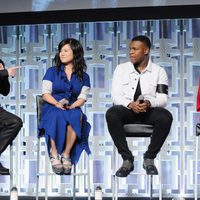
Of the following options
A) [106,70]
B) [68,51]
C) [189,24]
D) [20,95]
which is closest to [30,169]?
[20,95]

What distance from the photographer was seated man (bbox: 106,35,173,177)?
4.57 meters

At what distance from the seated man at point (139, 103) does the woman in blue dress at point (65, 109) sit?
0.98 feet

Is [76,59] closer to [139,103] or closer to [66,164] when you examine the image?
[139,103]

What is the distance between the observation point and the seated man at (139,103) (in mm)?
4574

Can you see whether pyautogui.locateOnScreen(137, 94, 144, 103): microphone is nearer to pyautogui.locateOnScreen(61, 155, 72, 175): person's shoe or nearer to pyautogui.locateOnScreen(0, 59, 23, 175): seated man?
pyautogui.locateOnScreen(61, 155, 72, 175): person's shoe

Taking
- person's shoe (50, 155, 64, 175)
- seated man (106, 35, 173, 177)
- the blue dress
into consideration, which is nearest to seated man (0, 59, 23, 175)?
the blue dress

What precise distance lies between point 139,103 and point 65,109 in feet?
1.97

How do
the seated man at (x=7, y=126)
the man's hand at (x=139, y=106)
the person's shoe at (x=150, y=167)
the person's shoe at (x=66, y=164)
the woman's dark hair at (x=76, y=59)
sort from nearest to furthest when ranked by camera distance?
the person's shoe at (x=150, y=167) → the man's hand at (x=139, y=106) → the person's shoe at (x=66, y=164) → the seated man at (x=7, y=126) → the woman's dark hair at (x=76, y=59)

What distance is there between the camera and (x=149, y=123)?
4.66m

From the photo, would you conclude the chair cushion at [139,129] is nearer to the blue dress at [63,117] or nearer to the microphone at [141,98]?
the microphone at [141,98]

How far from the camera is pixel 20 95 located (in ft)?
20.7

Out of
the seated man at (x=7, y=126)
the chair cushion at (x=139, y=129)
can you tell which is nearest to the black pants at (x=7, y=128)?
the seated man at (x=7, y=126)

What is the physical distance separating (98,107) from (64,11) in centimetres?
101

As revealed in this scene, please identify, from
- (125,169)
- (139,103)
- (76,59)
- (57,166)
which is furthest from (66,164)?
(76,59)
